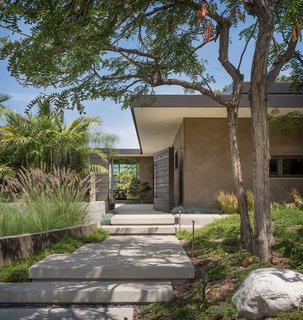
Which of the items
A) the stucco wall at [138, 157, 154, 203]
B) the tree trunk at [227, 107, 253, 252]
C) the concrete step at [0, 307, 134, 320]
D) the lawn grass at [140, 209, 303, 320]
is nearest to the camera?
the lawn grass at [140, 209, 303, 320]

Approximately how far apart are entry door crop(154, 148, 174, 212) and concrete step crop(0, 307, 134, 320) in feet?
26.2

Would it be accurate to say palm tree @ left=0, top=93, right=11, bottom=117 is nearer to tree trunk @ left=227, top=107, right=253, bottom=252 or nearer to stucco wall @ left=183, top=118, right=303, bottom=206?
stucco wall @ left=183, top=118, right=303, bottom=206

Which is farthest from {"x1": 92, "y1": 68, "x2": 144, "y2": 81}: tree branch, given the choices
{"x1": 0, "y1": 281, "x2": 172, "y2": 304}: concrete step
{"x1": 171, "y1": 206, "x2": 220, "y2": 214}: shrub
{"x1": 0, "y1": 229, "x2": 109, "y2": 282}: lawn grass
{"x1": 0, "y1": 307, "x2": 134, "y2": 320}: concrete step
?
{"x1": 171, "y1": 206, "x2": 220, "y2": 214}: shrub

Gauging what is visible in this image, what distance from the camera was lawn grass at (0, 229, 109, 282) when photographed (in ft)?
18.9

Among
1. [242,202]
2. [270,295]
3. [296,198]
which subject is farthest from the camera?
[296,198]

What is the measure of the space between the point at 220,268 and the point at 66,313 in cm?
194

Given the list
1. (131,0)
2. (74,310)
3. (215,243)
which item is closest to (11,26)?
(131,0)

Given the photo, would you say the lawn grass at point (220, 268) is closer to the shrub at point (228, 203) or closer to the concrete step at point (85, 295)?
the concrete step at point (85, 295)

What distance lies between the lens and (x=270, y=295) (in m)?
3.70

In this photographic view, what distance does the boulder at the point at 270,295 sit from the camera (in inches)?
145

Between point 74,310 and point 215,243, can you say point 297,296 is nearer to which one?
point 74,310

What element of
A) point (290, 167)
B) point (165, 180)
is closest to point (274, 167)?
point (290, 167)

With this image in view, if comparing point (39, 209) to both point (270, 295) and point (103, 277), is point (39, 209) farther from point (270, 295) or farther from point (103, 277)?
point (270, 295)

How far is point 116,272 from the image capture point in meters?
5.70
